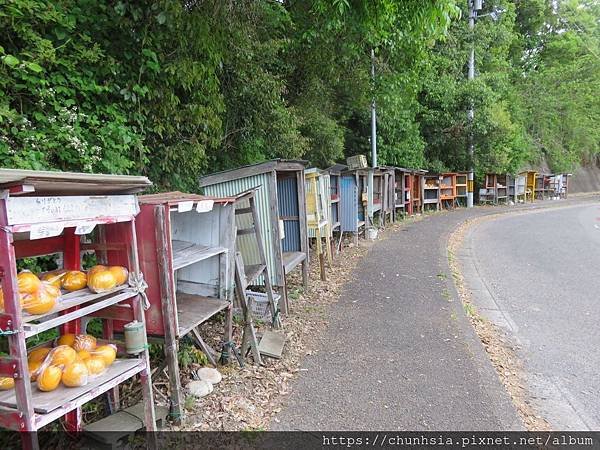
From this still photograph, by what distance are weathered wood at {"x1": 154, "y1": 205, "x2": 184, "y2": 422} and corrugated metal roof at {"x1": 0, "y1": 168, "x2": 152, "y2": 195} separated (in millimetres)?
421

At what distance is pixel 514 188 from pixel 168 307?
87.6 feet

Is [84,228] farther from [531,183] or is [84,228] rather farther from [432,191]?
[531,183]

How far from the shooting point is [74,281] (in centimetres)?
284

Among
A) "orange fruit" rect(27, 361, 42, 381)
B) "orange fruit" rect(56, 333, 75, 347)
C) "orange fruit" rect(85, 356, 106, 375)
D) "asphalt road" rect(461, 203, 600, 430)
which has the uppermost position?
"orange fruit" rect(56, 333, 75, 347)

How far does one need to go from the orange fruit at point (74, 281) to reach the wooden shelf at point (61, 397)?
0.58 meters

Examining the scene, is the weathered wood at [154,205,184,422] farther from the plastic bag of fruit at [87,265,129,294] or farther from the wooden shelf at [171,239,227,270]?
the plastic bag of fruit at [87,265,129,294]

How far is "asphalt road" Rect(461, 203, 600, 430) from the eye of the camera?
413cm

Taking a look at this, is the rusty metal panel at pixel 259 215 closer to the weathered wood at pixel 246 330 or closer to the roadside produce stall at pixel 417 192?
the weathered wood at pixel 246 330

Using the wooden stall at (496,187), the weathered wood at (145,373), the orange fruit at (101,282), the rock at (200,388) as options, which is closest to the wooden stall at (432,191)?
the wooden stall at (496,187)

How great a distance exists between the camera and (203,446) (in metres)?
3.13

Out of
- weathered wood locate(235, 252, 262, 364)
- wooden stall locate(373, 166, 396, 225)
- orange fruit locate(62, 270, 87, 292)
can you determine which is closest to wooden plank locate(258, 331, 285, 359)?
weathered wood locate(235, 252, 262, 364)

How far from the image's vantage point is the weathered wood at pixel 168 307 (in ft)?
10.9

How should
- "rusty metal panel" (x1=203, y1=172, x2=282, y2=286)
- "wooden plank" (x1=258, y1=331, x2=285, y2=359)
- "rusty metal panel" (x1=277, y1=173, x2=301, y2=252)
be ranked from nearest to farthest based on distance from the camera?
"wooden plank" (x1=258, y1=331, x2=285, y2=359) < "rusty metal panel" (x1=203, y1=172, x2=282, y2=286) < "rusty metal panel" (x1=277, y1=173, x2=301, y2=252)

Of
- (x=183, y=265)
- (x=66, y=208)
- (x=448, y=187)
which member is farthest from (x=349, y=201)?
(x=448, y=187)
